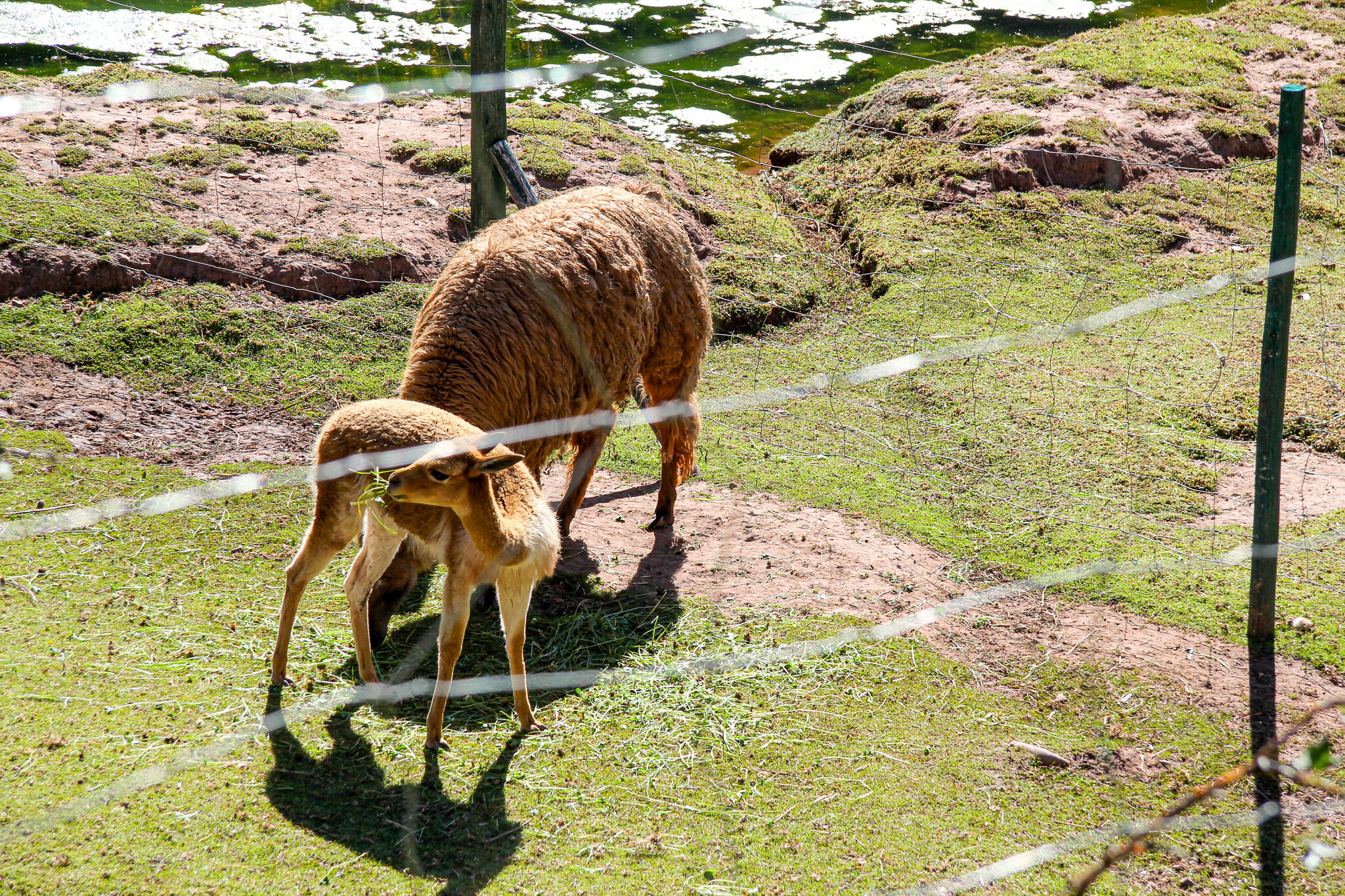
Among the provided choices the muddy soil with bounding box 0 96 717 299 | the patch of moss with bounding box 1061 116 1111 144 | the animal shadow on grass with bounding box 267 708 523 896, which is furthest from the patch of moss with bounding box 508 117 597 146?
the animal shadow on grass with bounding box 267 708 523 896

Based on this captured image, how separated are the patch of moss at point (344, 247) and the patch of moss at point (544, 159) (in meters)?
1.49

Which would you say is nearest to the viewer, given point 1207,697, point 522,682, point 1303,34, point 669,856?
point 669,856

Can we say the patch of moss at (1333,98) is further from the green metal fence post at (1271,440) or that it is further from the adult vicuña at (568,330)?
the adult vicuña at (568,330)

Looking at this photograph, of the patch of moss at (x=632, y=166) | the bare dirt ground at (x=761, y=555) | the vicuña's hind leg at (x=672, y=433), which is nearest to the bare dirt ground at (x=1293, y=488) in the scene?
the bare dirt ground at (x=761, y=555)

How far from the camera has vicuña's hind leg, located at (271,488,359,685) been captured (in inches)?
146

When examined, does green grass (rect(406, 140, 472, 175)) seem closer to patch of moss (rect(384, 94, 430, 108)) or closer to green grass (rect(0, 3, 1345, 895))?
green grass (rect(0, 3, 1345, 895))

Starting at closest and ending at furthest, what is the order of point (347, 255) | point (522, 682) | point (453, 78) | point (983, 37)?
point (522, 682)
point (453, 78)
point (347, 255)
point (983, 37)

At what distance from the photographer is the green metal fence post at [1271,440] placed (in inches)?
154

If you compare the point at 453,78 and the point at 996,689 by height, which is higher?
the point at 453,78

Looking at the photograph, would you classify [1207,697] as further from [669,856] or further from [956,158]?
[956,158]

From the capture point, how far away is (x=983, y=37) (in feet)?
49.9

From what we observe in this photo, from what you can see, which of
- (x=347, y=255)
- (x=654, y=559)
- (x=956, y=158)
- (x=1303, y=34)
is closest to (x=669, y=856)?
(x=654, y=559)

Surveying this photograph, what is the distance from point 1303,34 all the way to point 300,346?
12129 millimetres

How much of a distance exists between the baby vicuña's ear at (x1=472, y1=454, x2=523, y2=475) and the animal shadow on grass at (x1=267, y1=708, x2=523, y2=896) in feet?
3.80
